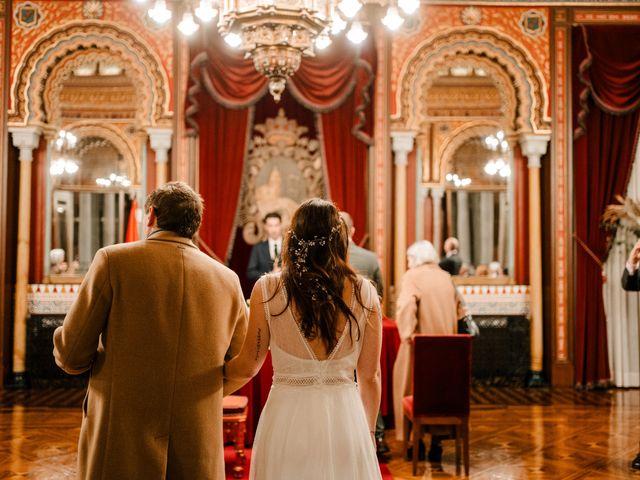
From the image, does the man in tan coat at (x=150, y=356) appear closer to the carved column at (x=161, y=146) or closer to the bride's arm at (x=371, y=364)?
the bride's arm at (x=371, y=364)

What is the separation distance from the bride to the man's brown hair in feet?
1.13

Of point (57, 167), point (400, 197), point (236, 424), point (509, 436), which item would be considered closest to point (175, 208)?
point (236, 424)

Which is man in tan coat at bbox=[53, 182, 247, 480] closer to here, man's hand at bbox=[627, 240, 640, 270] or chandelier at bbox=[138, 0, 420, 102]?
chandelier at bbox=[138, 0, 420, 102]

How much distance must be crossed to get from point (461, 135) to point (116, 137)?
4.20 m

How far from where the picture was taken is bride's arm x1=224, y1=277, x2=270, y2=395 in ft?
7.51

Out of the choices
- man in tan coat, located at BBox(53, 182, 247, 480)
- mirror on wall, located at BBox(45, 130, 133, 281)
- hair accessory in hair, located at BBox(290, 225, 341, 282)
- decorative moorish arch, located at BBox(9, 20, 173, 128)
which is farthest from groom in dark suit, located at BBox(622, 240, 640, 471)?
mirror on wall, located at BBox(45, 130, 133, 281)

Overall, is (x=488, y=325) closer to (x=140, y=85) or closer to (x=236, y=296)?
(x=140, y=85)

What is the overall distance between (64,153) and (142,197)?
1.30 meters

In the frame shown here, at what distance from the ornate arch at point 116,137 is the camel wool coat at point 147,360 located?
20.6 ft

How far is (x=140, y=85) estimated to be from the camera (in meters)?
7.48

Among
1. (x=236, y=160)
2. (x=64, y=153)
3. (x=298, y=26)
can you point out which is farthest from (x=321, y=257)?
(x=64, y=153)

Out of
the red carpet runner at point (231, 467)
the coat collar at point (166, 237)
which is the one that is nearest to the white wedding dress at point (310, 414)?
the coat collar at point (166, 237)

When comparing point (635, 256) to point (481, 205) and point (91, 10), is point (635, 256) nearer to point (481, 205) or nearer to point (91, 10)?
point (481, 205)

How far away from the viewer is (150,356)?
7.47 feet
